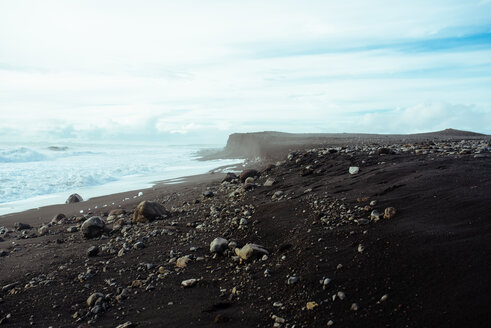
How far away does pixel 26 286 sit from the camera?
4656 mm

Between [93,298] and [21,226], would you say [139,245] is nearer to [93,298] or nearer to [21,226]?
[93,298]

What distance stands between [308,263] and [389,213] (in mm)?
1251

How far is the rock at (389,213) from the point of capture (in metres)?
4.34

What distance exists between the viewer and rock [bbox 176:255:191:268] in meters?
4.66

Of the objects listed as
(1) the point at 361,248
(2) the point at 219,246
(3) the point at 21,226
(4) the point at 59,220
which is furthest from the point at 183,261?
(3) the point at 21,226

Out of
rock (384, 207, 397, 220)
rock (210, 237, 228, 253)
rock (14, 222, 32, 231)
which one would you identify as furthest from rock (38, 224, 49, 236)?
rock (384, 207, 397, 220)

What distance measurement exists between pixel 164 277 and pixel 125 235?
214 cm

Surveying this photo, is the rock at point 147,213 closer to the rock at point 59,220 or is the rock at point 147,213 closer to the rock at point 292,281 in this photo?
the rock at point 59,220

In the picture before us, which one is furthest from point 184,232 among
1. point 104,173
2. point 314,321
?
point 104,173

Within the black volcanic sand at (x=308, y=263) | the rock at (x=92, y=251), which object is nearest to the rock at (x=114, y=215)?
the black volcanic sand at (x=308, y=263)

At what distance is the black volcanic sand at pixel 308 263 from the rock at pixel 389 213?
5cm

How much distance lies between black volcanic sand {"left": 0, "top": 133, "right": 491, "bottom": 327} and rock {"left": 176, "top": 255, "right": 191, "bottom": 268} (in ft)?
0.21

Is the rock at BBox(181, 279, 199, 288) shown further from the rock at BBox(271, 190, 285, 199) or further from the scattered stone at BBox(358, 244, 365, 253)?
the rock at BBox(271, 190, 285, 199)

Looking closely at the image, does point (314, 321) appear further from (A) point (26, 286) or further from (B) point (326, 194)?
(A) point (26, 286)
